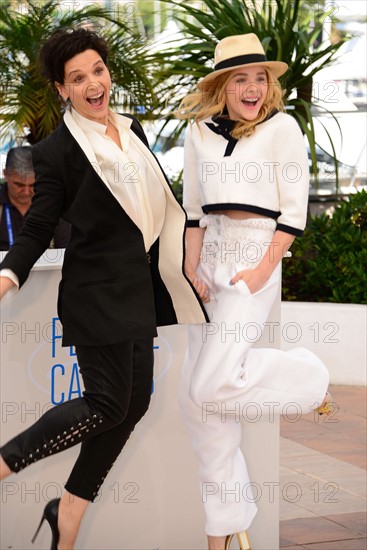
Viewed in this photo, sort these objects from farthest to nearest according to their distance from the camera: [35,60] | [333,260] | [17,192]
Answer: [35,60], [333,260], [17,192]

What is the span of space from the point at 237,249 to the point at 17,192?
282cm

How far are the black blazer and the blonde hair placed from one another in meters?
0.50

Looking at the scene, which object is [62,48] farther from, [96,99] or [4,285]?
[4,285]

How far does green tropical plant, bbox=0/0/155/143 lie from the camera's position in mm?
8508

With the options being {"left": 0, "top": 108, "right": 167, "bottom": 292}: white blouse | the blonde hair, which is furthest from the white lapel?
the blonde hair

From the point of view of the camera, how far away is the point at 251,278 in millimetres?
3613

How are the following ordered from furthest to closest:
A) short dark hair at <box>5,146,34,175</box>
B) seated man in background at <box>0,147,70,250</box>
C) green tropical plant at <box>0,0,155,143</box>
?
green tropical plant at <box>0,0,155,143</box> → short dark hair at <box>5,146,34,175</box> → seated man in background at <box>0,147,70,250</box>

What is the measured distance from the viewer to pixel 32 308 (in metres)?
3.72

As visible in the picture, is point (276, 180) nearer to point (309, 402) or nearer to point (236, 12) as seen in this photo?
point (309, 402)

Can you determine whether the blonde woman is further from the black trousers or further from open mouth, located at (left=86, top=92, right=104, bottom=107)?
open mouth, located at (left=86, top=92, right=104, bottom=107)

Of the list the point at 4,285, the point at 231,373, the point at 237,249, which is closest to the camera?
the point at 4,285

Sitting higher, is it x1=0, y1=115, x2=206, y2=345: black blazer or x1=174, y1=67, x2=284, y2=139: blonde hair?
Result: x1=174, y1=67, x2=284, y2=139: blonde hair

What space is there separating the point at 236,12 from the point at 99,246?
615cm

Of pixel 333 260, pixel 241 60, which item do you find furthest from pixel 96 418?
pixel 333 260
